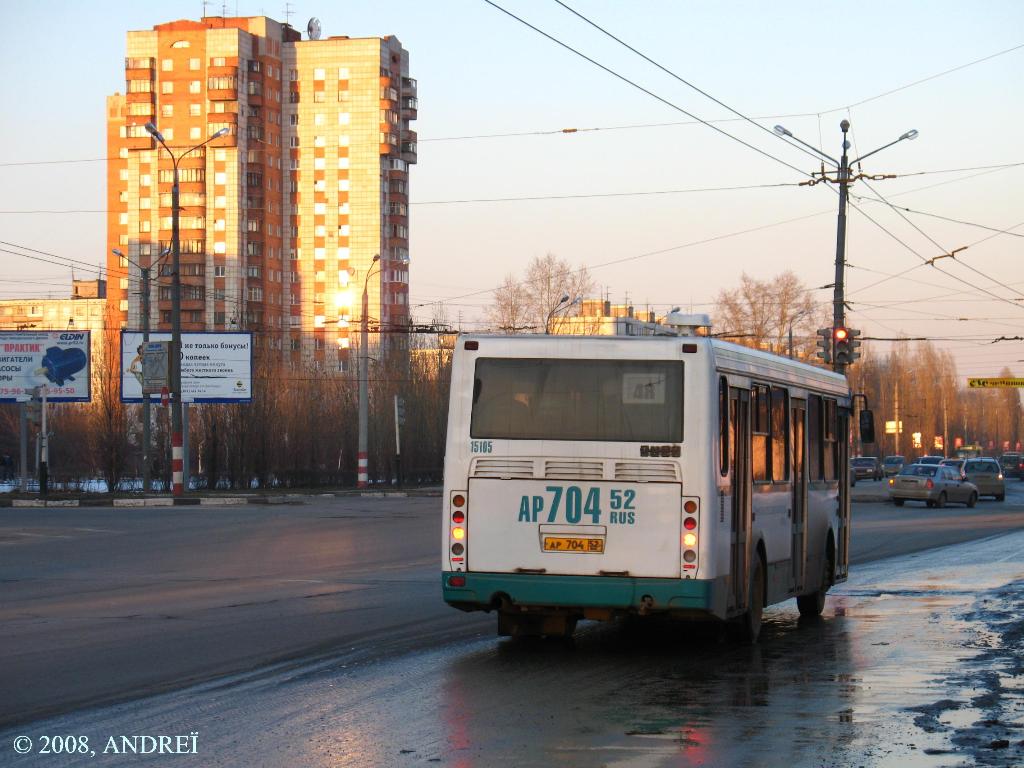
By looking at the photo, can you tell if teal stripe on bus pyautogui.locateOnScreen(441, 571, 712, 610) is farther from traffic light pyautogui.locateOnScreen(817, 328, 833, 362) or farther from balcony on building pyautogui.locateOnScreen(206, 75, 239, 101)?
balcony on building pyautogui.locateOnScreen(206, 75, 239, 101)

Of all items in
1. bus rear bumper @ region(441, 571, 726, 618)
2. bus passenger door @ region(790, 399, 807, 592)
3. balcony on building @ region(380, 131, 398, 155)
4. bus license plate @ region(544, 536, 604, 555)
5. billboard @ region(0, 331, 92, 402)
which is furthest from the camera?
balcony on building @ region(380, 131, 398, 155)

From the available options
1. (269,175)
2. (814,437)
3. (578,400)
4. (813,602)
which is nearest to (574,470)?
(578,400)

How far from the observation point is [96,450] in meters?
54.4

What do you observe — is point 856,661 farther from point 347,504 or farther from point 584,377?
point 347,504

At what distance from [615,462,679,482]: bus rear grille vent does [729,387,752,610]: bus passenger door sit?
0.82 meters

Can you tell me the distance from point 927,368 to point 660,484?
139m

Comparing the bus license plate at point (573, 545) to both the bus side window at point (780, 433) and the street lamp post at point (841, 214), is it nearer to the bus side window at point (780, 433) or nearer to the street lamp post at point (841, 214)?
the bus side window at point (780, 433)

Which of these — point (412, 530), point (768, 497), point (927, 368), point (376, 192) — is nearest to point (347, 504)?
point (412, 530)

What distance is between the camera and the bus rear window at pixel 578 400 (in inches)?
451

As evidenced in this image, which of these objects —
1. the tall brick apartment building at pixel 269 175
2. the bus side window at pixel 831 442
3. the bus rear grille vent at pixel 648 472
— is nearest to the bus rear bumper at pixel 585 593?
the bus rear grille vent at pixel 648 472

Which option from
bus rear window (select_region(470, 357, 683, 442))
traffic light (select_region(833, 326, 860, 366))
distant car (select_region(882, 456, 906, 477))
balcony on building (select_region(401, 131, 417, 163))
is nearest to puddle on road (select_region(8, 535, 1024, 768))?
bus rear window (select_region(470, 357, 683, 442))

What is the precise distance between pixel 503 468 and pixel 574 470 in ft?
1.89

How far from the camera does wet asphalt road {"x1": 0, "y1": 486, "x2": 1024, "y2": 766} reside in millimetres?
7922

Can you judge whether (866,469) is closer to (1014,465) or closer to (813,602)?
(1014,465)
